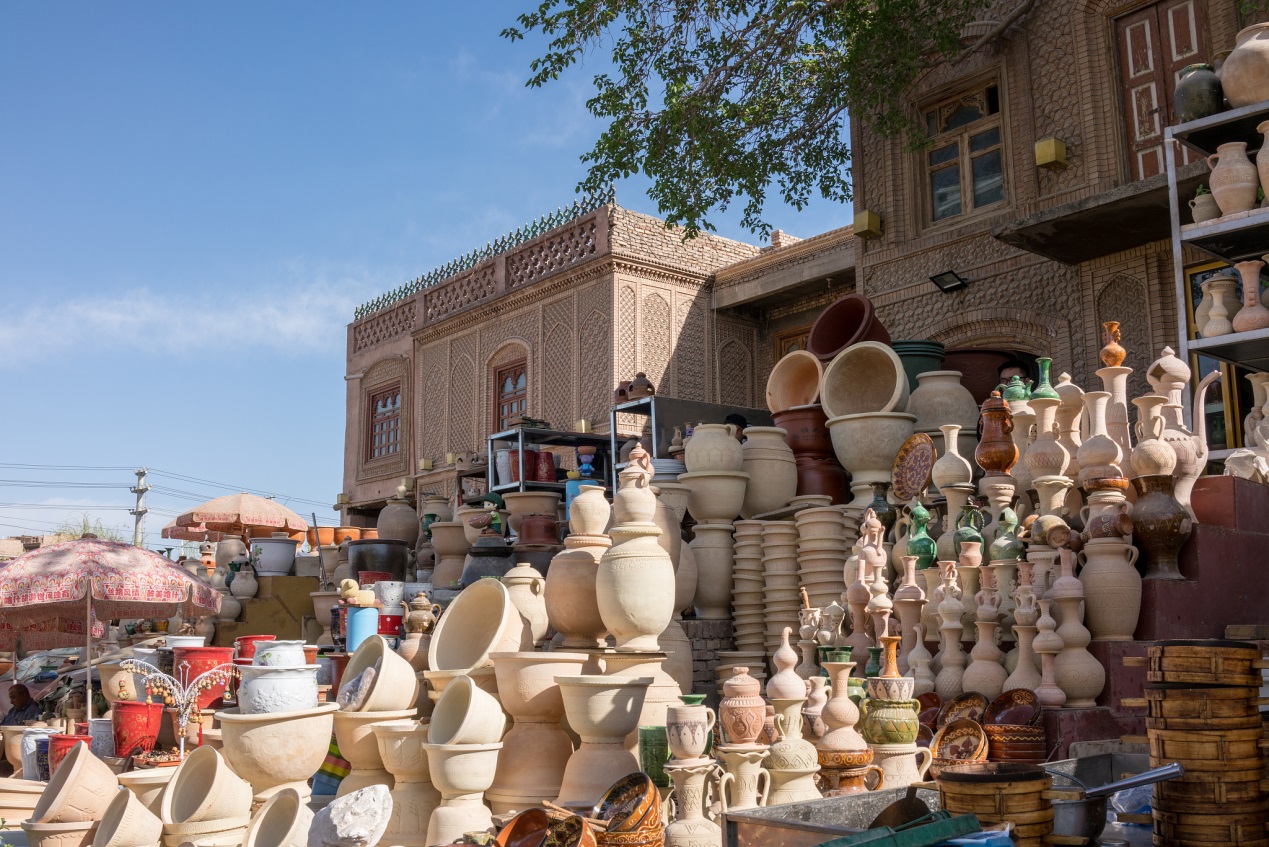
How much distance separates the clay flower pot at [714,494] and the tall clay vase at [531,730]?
2.20 metres

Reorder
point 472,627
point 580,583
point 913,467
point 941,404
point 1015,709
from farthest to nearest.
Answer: point 941,404 → point 913,467 → point 472,627 → point 580,583 → point 1015,709

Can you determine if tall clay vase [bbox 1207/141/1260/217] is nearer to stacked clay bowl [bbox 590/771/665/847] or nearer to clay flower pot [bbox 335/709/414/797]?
stacked clay bowl [bbox 590/771/665/847]

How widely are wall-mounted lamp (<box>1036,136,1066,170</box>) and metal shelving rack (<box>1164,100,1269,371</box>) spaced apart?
2.48 m

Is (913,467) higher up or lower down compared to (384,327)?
lower down

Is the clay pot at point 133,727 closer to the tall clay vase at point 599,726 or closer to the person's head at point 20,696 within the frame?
the tall clay vase at point 599,726

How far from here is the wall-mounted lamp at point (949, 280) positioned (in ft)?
32.1

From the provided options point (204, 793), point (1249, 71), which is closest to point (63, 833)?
point (204, 793)

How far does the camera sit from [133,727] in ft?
19.8

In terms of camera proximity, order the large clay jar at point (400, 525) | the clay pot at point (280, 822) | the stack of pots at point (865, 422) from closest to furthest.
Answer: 1. the clay pot at point (280, 822)
2. the stack of pots at point (865, 422)
3. the large clay jar at point (400, 525)

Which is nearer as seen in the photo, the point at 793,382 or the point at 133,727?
the point at 133,727

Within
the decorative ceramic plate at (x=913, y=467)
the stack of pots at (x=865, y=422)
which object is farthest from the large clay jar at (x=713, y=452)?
the decorative ceramic plate at (x=913, y=467)

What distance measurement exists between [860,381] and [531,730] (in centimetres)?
397

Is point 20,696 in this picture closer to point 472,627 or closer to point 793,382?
point 472,627

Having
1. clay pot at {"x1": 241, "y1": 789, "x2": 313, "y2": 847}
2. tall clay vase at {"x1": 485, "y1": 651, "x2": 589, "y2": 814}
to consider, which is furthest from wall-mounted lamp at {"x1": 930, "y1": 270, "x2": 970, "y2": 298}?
clay pot at {"x1": 241, "y1": 789, "x2": 313, "y2": 847}
